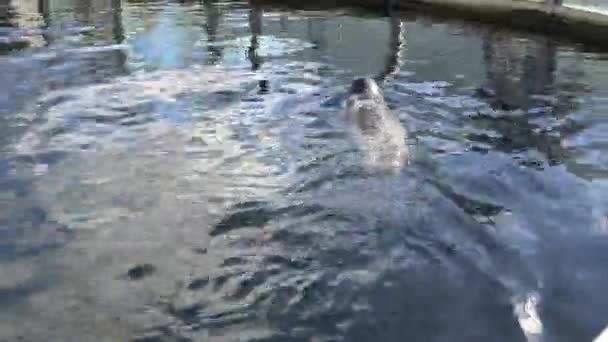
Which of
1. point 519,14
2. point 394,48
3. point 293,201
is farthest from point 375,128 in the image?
point 519,14

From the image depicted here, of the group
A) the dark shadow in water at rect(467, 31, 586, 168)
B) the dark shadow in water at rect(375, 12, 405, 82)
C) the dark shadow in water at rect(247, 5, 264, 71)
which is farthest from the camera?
the dark shadow in water at rect(247, 5, 264, 71)

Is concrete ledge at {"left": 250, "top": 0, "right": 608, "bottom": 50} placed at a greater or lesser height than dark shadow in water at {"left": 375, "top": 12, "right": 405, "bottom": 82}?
greater

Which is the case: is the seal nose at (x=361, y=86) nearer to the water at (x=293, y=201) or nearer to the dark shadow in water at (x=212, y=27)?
the water at (x=293, y=201)

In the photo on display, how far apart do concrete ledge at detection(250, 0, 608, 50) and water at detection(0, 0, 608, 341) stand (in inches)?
39.6

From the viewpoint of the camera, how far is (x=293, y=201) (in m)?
5.48

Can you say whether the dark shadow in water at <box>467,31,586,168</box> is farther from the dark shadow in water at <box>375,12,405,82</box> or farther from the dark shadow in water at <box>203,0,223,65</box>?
the dark shadow in water at <box>203,0,223,65</box>

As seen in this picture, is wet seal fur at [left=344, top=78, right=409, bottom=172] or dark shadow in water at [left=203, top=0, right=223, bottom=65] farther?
dark shadow in water at [left=203, top=0, right=223, bottom=65]

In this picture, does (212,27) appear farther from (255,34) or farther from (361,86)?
(361,86)

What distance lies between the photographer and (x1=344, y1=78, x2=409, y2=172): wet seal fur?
624 centimetres

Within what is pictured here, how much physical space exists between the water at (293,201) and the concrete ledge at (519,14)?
1.01 metres

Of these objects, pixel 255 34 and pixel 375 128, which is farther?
pixel 255 34

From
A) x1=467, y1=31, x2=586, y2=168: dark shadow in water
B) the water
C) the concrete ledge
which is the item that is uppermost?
the concrete ledge

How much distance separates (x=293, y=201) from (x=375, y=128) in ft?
5.95

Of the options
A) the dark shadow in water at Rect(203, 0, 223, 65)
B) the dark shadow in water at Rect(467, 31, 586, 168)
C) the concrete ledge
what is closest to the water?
the dark shadow in water at Rect(467, 31, 586, 168)
